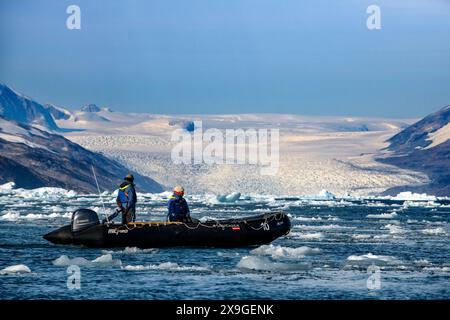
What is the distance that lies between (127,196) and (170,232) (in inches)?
97.2

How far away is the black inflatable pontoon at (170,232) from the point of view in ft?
140

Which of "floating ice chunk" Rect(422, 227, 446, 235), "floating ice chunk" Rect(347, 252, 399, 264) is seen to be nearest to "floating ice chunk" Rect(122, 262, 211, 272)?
"floating ice chunk" Rect(347, 252, 399, 264)

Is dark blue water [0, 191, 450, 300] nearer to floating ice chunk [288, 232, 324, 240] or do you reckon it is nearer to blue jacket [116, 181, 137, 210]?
blue jacket [116, 181, 137, 210]

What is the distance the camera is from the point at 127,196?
42.9m

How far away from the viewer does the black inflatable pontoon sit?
42625mm

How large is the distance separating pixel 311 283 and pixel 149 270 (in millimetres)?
6486

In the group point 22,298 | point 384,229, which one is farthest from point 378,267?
point 384,229

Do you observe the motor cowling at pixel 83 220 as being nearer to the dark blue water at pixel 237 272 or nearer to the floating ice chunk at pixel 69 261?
the dark blue water at pixel 237 272

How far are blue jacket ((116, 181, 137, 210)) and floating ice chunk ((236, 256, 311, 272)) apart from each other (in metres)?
7.84

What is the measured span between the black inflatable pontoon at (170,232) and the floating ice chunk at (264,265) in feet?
20.5

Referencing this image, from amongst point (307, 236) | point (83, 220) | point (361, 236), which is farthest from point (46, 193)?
point (83, 220)
